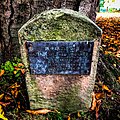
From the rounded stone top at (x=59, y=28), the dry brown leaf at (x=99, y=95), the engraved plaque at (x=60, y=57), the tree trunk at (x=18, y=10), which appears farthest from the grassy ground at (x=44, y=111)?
the rounded stone top at (x=59, y=28)

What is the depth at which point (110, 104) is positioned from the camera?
256cm

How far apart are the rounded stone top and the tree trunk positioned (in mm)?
948

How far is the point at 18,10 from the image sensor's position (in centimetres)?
289

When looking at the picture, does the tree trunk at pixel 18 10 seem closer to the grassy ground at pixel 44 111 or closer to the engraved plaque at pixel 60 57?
the grassy ground at pixel 44 111

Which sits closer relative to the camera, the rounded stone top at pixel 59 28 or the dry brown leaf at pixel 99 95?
the rounded stone top at pixel 59 28

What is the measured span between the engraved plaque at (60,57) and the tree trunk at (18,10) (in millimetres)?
988

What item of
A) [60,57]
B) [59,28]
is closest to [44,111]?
[60,57]

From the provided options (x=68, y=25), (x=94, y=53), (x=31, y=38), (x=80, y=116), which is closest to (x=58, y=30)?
(x=68, y=25)

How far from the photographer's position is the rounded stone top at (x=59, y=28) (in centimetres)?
197

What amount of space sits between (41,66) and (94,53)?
1.59 ft

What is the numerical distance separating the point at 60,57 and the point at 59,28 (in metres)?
0.28

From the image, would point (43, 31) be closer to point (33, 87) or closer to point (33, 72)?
point (33, 72)

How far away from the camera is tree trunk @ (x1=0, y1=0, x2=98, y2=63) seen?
285cm

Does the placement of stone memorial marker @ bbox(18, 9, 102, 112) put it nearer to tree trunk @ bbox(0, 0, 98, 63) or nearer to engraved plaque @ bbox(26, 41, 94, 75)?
engraved plaque @ bbox(26, 41, 94, 75)
